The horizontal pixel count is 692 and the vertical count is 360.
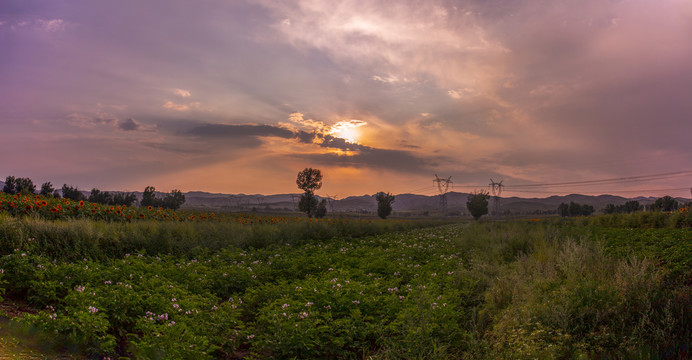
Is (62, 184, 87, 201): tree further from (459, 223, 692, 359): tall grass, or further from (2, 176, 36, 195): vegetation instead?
(459, 223, 692, 359): tall grass

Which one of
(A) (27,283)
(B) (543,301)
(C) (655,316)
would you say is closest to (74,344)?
(A) (27,283)

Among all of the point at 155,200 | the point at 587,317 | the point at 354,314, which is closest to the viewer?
the point at 587,317

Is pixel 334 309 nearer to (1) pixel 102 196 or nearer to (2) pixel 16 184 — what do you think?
(2) pixel 16 184

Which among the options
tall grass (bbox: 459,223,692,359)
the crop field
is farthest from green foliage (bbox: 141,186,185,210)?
tall grass (bbox: 459,223,692,359)

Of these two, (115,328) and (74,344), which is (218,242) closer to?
(115,328)

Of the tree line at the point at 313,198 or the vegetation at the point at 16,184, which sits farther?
the tree line at the point at 313,198

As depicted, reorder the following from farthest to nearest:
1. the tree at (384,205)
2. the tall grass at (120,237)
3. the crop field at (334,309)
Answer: the tree at (384,205)
the tall grass at (120,237)
the crop field at (334,309)

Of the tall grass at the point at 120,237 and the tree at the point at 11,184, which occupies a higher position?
the tree at the point at 11,184

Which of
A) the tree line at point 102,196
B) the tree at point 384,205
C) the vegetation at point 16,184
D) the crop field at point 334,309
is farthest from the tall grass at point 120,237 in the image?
the tree at point 384,205

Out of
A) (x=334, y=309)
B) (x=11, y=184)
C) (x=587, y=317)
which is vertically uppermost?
(x=11, y=184)

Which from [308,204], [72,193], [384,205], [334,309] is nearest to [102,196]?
[72,193]

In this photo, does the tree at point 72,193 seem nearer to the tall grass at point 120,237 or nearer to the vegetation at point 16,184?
the vegetation at point 16,184

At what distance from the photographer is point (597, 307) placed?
5.57 m

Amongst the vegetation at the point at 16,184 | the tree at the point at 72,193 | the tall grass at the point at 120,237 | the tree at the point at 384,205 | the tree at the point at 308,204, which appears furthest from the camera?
the tree at the point at 384,205
